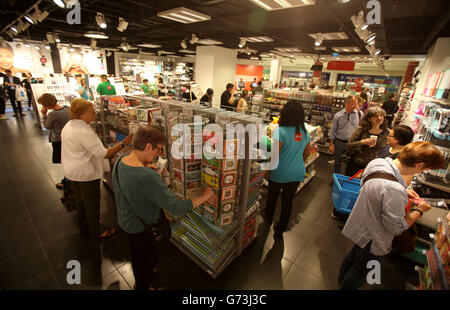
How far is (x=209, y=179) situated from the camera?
83.4 inches

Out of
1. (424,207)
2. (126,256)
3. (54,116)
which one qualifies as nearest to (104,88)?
(54,116)

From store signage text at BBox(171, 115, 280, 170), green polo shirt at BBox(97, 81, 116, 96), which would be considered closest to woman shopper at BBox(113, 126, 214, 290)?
store signage text at BBox(171, 115, 280, 170)

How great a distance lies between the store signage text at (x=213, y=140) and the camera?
6.41ft

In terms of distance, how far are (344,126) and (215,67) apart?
7.38 metres

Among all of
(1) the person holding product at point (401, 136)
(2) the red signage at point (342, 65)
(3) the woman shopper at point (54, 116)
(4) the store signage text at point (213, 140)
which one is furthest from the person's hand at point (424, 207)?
(2) the red signage at point (342, 65)

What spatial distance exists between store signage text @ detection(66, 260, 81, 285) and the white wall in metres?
8.78

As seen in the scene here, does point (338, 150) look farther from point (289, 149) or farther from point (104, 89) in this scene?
point (104, 89)

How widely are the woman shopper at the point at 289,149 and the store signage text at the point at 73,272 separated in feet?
8.28

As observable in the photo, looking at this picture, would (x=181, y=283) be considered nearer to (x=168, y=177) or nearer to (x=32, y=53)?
(x=168, y=177)

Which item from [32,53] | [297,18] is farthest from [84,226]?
[32,53]

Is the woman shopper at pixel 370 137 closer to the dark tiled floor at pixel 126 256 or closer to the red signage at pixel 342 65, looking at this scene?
the dark tiled floor at pixel 126 256
